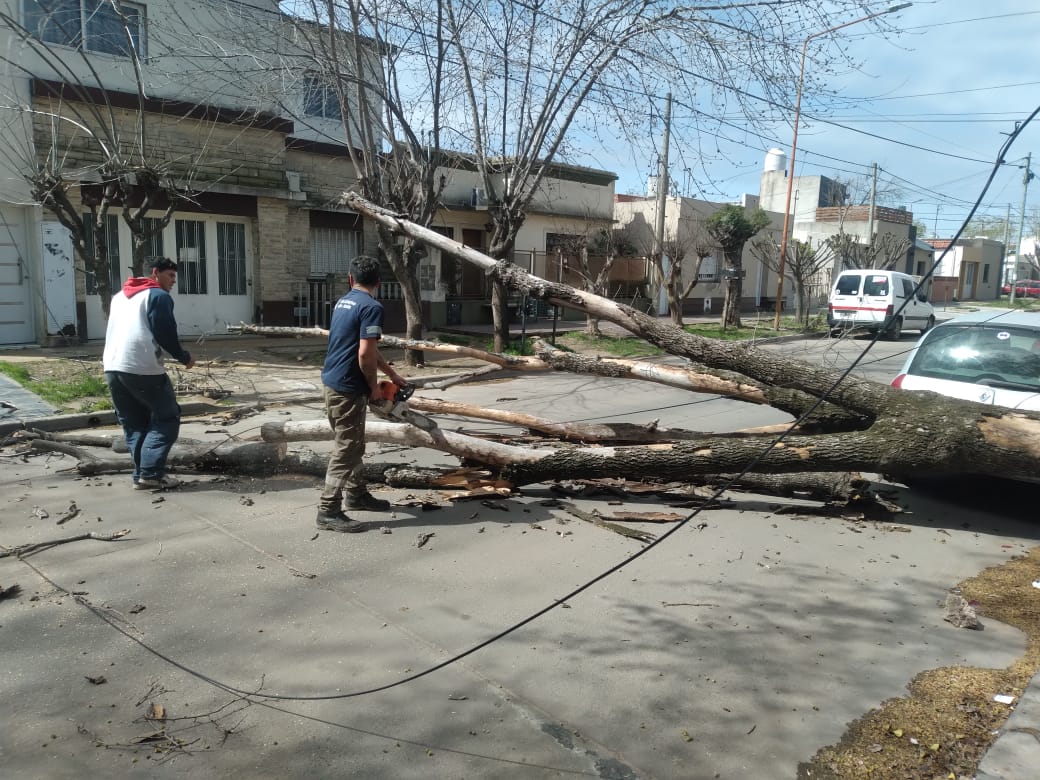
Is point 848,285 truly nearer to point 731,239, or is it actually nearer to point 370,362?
point 731,239

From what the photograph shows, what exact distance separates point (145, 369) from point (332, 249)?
13434 millimetres

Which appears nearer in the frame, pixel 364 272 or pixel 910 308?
pixel 364 272

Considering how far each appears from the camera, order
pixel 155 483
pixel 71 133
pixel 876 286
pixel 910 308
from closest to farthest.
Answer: pixel 155 483, pixel 71 133, pixel 876 286, pixel 910 308

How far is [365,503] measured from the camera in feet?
18.5

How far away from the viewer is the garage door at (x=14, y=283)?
1409 centimetres

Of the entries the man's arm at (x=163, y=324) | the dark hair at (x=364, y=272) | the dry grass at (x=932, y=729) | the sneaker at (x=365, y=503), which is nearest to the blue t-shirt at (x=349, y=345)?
the dark hair at (x=364, y=272)

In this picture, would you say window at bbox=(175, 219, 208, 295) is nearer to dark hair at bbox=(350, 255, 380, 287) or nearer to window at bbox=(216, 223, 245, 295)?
window at bbox=(216, 223, 245, 295)

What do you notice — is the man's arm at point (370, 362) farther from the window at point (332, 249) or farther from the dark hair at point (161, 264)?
the window at point (332, 249)

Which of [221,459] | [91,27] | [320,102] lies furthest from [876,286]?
[221,459]

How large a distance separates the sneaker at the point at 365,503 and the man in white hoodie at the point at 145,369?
1.61 m

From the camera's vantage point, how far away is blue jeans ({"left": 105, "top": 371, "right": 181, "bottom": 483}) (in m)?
5.93

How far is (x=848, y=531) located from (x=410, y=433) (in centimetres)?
339

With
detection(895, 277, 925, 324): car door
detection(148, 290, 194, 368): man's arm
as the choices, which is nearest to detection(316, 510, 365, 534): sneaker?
detection(148, 290, 194, 368): man's arm

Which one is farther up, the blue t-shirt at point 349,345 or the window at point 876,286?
the window at point 876,286
